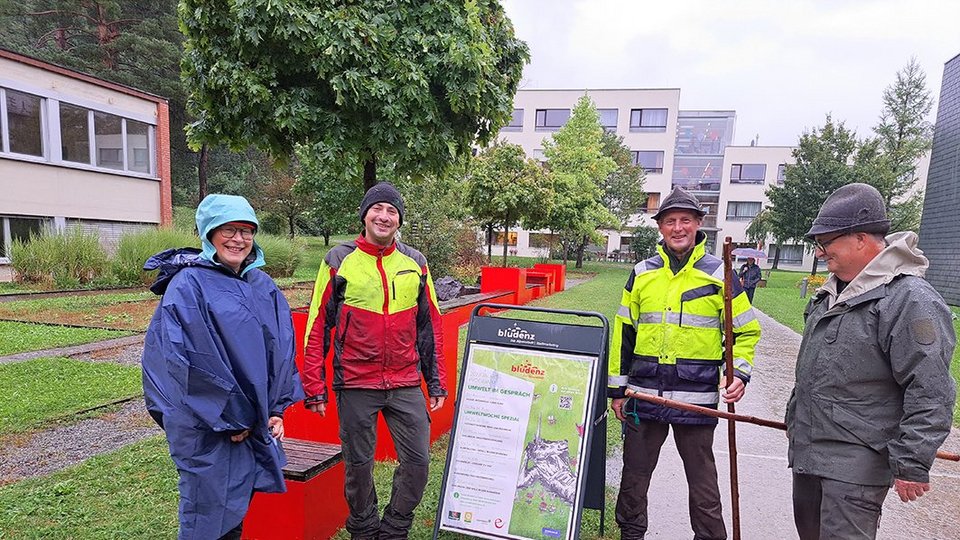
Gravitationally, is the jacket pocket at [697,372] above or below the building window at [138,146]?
below

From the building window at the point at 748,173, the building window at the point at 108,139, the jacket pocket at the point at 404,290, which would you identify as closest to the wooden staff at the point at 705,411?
the jacket pocket at the point at 404,290

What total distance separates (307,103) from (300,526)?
11.2 feet

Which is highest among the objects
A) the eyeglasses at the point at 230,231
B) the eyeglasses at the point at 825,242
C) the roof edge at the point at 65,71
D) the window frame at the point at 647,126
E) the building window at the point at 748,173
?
the window frame at the point at 647,126

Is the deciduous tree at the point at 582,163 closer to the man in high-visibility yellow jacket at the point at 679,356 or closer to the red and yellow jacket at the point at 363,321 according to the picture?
the man in high-visibility yellow jacket at the point at 679,356

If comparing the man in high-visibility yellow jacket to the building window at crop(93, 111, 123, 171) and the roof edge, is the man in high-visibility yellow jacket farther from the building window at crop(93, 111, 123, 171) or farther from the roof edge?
the building window at crop(93, 111, 123, 171)

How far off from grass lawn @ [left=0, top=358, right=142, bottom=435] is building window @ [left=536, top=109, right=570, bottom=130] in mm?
41734

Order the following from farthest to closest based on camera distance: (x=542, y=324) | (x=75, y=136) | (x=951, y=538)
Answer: (x=75, y=136), (x=951, y=538), (x=542, y=324)

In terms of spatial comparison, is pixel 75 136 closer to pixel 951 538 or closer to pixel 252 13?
pixel 252 13

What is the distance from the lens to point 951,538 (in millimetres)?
3350

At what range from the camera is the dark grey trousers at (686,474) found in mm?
2875

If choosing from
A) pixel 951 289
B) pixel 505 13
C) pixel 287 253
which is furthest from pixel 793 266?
pixel 505 13

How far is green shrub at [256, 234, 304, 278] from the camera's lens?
17219 mm

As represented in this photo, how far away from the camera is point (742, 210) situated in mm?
46719

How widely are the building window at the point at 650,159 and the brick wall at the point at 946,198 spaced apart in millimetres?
26134
